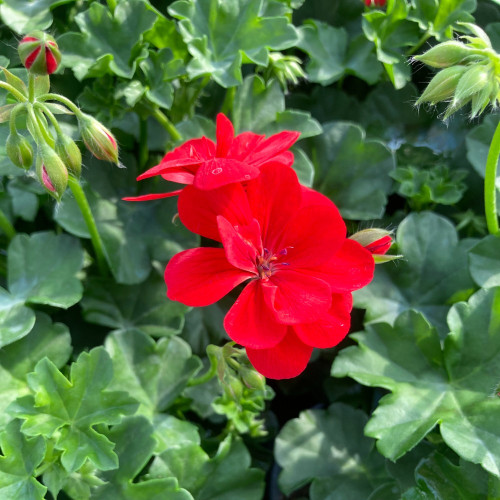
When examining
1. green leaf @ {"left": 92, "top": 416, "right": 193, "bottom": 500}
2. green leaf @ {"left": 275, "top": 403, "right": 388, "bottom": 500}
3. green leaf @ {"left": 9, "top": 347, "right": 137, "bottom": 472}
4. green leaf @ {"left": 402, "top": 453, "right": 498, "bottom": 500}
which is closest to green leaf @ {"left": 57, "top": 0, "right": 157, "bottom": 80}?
green leaf @ {"left": 9, "top": 347, "right": 137, "bottom": 472}

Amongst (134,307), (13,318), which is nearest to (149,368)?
(134,307)

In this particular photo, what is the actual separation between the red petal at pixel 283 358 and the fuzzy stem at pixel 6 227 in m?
0.70

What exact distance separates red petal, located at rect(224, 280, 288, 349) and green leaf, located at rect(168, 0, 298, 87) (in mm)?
551

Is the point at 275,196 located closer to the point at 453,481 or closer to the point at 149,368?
the point at 149,368

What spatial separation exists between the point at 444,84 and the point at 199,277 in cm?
48

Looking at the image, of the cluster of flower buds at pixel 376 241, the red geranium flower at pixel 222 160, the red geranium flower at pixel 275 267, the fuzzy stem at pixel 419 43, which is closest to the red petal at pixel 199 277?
the red geranium flower at pixel 275 267

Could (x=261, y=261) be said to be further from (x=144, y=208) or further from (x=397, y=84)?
(x=397, y=84)

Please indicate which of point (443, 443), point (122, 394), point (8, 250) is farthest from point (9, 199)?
point (443, 443)

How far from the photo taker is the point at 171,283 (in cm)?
94

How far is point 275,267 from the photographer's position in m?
1.03

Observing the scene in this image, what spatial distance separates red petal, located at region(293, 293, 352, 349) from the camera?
3.06 feet

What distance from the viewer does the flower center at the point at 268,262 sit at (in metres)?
1.01

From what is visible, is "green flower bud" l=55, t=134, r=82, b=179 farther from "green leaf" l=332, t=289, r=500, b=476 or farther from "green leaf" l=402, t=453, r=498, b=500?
"green leaf" l=402, t=453, r=498, b=500

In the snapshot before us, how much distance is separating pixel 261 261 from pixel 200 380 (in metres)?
0.39
